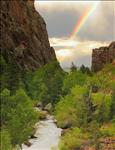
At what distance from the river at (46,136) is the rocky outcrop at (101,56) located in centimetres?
9057

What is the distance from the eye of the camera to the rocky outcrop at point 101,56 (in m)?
179

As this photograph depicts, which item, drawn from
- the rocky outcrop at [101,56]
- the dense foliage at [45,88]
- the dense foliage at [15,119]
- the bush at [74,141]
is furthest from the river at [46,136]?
the rocky outcrop at [101,56]

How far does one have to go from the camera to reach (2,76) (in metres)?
100

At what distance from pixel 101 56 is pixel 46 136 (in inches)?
4584

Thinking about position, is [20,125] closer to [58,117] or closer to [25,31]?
[58,117]

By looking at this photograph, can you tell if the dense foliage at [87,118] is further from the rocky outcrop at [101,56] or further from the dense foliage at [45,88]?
the rocky outcrop at [101,56]

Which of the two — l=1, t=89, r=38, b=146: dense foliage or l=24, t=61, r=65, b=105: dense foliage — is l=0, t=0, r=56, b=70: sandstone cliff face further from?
l=1, t=89, r=38, b=146: dense foliage

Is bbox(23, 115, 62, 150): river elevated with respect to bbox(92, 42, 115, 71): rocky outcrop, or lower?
lower

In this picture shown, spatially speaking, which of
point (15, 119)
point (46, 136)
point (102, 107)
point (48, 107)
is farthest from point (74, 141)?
point (48, 107)

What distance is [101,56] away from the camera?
188 m

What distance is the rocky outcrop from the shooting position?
17938 centimetres

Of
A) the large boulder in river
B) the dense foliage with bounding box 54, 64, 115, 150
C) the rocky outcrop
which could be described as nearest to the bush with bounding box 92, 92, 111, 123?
the dense foliage with bounding box 54, 64, 115, 150

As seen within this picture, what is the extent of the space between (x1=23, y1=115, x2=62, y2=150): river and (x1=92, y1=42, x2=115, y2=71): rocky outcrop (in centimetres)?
9057

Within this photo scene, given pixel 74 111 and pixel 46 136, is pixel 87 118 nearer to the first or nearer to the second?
pixel 74 111
